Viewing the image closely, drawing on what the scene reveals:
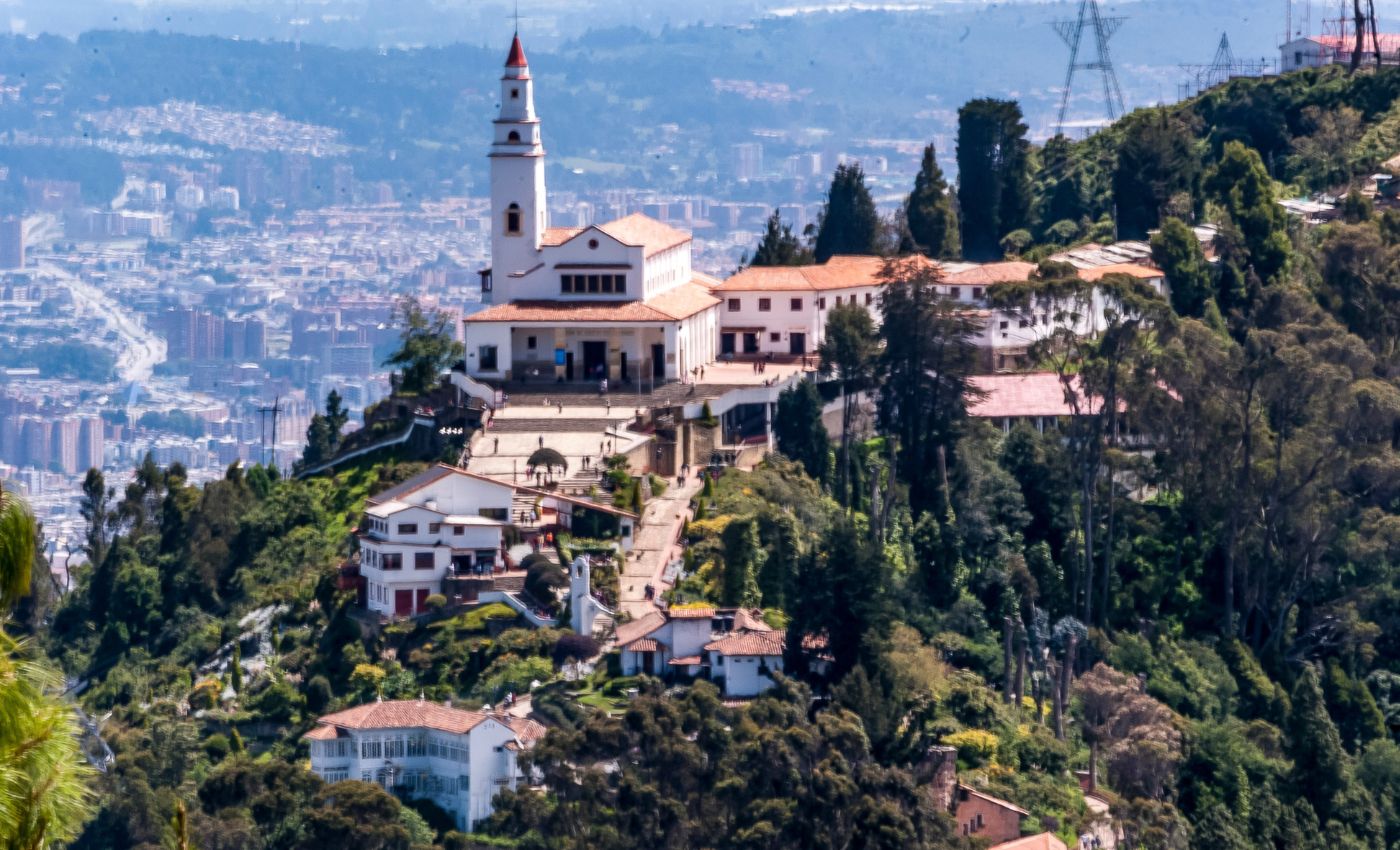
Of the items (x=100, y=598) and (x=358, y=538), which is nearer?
(x=358, y=538)

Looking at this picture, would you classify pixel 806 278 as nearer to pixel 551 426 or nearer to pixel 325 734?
pixel 551 426

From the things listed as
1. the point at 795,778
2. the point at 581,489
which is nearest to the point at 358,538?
the point at 581,489

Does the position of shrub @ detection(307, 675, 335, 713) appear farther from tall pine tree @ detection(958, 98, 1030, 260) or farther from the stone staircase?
tall pine tree @ detection(958, 98, 1030, 260)

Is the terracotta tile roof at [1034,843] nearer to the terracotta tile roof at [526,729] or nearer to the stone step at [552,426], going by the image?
the terracotta tile roof at [526,729]

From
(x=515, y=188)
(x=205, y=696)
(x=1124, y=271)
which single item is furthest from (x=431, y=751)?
(x=1124, y=271)

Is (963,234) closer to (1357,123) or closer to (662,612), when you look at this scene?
(1357,123)

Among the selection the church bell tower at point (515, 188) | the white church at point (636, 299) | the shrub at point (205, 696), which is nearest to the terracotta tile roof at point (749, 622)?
the shrub at point (205, 696)
